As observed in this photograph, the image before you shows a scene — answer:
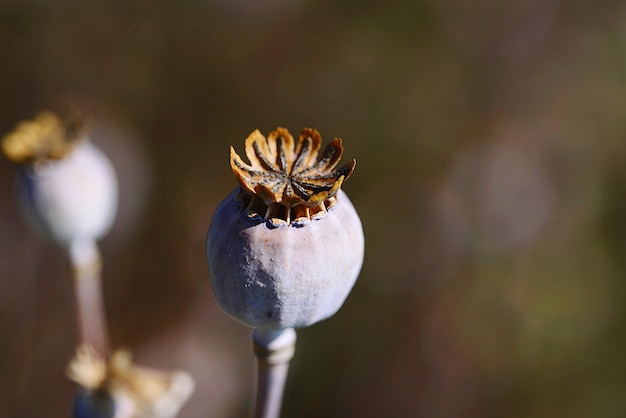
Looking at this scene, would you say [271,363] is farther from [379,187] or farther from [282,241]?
[379,187]

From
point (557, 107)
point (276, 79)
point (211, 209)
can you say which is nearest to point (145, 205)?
point (211, 209)

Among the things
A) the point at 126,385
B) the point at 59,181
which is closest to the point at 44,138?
the point at 59,181

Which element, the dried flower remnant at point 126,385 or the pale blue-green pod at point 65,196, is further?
the pale blue-green pod at point 65,196

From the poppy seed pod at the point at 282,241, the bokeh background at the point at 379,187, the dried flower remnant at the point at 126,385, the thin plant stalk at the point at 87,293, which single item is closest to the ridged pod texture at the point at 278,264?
the poppy seed pod at the point at 282,241

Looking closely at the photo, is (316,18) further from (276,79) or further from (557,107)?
(557,107)

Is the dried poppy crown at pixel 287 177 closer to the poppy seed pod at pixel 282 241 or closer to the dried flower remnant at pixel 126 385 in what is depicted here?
the poppy seed pod at pixel 282 241
